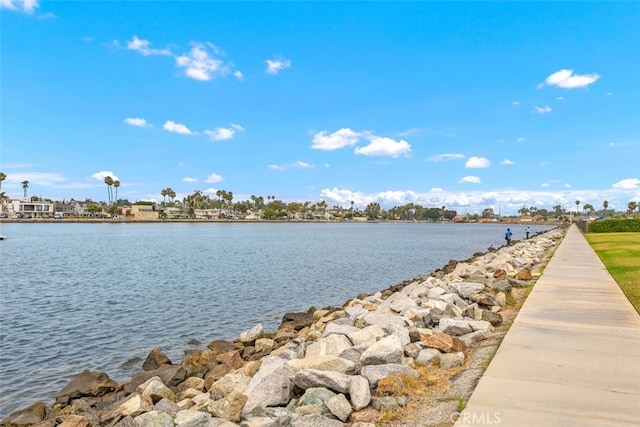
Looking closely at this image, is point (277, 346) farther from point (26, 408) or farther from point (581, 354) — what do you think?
point (581, 354)

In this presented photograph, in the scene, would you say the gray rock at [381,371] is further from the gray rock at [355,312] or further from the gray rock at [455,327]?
the gray rock at [355,312]

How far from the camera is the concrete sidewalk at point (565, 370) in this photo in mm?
4574

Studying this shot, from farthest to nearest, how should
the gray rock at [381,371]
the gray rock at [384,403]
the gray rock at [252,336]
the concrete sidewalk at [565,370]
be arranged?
the gray rock at [252,336] < the gray rock at [381,371] < the gray rock at [384,403] < the concrete sidewalk at [565,370]

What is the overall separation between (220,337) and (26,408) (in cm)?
622

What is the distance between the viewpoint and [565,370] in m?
5.87

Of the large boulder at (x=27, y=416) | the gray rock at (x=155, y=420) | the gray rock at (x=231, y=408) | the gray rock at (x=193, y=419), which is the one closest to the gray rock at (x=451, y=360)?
the gray rock at (x=231, y=408)

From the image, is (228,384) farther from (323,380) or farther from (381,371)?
(381,371)

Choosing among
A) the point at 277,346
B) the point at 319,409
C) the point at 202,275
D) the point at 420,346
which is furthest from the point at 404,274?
the point at 319,409

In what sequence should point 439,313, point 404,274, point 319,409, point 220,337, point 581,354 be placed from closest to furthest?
point 319,409
point 581,354
point 439,313
point 220,337
point 404,274

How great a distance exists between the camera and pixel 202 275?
29.0 m

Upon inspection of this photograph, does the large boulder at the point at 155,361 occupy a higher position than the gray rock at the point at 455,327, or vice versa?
the gray rock at the point at 455,327

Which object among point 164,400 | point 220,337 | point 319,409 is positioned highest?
point 319,409

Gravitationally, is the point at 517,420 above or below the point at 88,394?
above

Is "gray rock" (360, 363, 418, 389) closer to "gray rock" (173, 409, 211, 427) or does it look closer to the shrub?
"gray rock" (173, 409, 211, 427)
